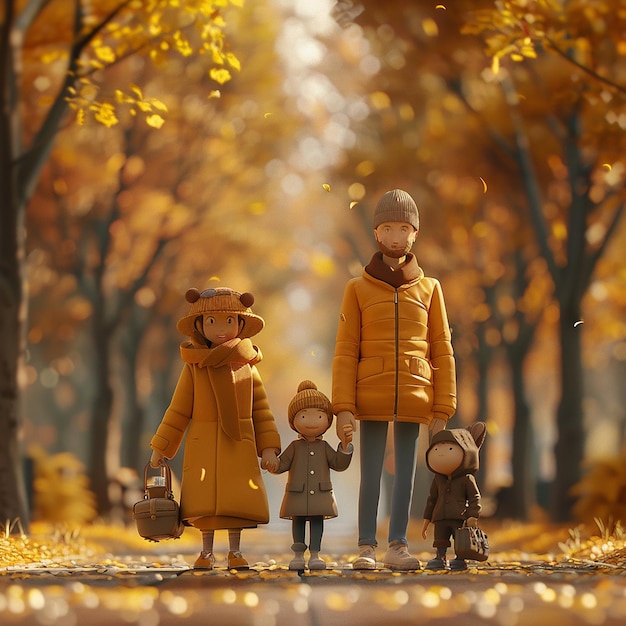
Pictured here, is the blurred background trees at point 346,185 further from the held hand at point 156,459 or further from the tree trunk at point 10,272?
the held hand at point 156,459

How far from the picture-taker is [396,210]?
735 centimetres

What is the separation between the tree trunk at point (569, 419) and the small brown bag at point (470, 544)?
7.56m

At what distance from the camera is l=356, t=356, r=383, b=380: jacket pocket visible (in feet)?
23.6

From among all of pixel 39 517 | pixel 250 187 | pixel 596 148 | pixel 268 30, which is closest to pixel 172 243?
pixel 250 187

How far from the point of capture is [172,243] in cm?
2039

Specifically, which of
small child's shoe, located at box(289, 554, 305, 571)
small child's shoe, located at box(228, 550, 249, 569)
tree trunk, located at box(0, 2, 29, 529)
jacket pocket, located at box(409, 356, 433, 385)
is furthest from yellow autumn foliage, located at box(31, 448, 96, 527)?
jacket pocket, located at box(409, 356, 433, 385)

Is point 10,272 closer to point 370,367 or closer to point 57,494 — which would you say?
point 370,367

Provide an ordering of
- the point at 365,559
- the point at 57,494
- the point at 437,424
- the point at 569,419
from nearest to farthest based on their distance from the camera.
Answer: the point at 365,559 < the point at 437,424 < the point at 569,419 < the point at 57,494

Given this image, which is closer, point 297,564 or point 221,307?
point 297,564

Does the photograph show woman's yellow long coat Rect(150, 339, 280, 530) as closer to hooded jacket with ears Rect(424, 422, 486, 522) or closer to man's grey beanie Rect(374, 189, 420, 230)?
hooded jacket with ears Rect(424, 422, 486, 522)

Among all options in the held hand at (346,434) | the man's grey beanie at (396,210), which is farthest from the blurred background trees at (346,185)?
the held hand at (346,434)

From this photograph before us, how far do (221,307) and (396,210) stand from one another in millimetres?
1383

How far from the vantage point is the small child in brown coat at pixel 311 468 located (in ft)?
23.1

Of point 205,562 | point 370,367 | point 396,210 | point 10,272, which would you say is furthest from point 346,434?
point 10,272
